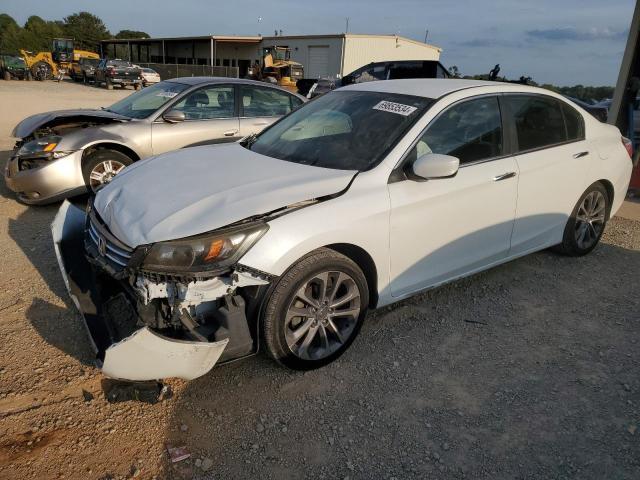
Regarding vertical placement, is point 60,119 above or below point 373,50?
below

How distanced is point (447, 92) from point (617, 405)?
234 cm

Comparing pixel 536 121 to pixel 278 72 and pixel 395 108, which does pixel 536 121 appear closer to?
pixel 395 108

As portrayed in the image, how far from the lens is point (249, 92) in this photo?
22.5 ft

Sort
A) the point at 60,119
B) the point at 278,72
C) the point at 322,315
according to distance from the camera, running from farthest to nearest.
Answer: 1. the point at 278,72
2. the point at 60,119
3. the point at 322,315

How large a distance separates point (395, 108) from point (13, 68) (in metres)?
41.1

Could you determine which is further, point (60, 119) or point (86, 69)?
point (86, 69)

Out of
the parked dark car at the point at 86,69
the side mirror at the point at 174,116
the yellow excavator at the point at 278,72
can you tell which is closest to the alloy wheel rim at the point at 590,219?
the side mirror at the point at 174,116

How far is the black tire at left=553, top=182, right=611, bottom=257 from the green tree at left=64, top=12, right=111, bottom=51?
80.8m

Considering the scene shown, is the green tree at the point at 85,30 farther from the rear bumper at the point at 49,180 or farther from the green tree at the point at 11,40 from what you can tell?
the rear bumper at the point at 49,180

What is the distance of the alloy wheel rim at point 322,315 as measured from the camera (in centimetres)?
293

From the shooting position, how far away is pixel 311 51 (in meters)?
39.2

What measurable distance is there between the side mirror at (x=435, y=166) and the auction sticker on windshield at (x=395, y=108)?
0.49 metres

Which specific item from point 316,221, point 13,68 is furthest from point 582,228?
point 13,68

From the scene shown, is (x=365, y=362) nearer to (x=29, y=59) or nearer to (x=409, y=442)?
(x=409, y=442)
